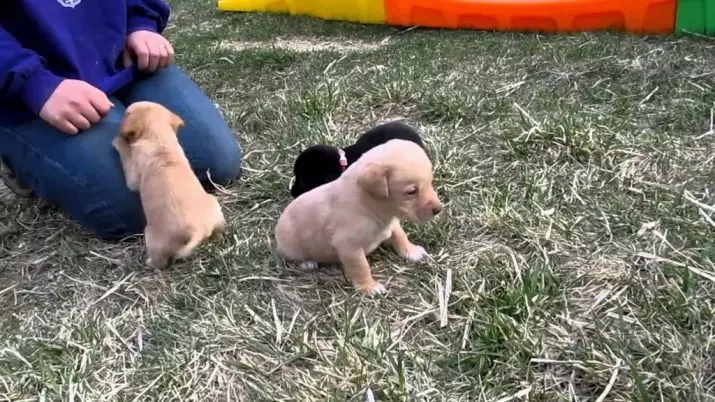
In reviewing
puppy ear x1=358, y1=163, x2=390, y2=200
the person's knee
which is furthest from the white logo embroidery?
puppy ear x1=358, y1=163, x2=390, y2=200

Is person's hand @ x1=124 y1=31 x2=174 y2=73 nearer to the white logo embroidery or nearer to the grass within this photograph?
the white logo embroidery

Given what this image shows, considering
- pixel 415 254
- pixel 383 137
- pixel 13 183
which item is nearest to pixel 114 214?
pixel 13 183

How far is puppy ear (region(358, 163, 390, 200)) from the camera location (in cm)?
204

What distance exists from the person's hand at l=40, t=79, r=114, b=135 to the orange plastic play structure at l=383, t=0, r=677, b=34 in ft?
7.71

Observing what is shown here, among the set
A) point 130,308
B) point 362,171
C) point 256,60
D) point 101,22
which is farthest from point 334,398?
point 256,60

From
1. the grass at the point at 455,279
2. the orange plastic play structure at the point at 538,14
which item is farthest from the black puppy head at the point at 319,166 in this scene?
the orange plastic play structure at the point at 538,14

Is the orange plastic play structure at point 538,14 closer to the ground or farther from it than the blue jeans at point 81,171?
closer to the ground

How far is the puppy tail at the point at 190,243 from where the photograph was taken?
2.38 m

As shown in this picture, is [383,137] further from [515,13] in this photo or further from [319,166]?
[515,13]

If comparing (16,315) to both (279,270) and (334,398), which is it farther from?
(334,398)

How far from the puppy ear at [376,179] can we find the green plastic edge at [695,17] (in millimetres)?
2518

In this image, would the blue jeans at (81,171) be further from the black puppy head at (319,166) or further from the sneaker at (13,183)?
the black puppy head at (319,166)

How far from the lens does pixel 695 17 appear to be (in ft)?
12.8

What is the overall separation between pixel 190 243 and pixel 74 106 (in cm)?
64
